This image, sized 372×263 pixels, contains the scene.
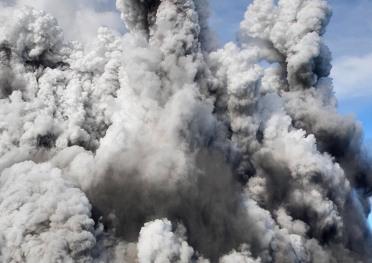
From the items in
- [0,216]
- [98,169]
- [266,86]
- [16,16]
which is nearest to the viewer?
[0,216]

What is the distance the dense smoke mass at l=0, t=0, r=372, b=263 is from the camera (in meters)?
37.8

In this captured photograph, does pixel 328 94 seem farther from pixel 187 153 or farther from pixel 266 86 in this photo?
pixel 187 153

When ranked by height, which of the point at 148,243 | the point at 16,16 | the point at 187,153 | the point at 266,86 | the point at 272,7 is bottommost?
the point at 148,243

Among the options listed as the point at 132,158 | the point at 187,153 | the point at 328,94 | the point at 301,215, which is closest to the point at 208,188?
the point at 187,153

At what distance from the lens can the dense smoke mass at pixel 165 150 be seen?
37781 mm

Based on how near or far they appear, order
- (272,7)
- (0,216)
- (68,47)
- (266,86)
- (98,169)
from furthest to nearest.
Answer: (272,7)
(266,86)
(68,47)
(98,169)
(0,216)

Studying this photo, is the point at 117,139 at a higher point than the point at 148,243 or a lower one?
higher

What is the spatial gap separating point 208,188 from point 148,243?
6.65 m

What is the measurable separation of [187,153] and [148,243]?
283 inches

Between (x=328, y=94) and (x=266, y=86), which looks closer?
(x=266, y=86)

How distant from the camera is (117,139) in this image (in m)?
41.3

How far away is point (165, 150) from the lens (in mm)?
40750

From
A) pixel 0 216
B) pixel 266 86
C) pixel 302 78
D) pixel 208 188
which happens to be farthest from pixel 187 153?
pixel 302 78

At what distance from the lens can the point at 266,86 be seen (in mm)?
55031
